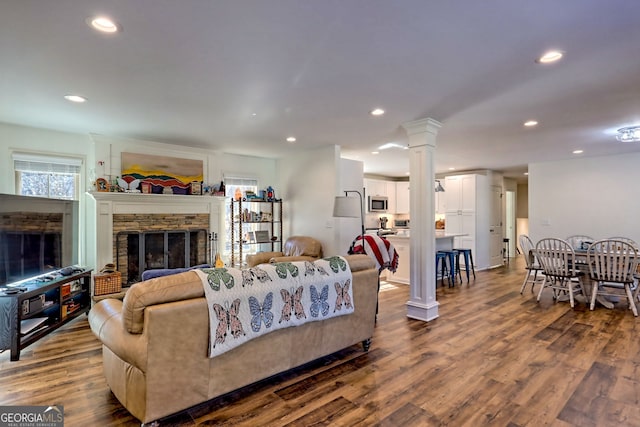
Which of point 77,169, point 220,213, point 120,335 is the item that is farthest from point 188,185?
point 120,335

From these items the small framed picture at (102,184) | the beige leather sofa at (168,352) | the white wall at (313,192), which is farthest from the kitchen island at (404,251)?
the small framed picture at (102,184)

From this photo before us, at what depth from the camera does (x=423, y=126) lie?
13.3 feet

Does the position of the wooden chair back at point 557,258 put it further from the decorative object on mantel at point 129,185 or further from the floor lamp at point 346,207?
the decorative object on mantel at point 129,185

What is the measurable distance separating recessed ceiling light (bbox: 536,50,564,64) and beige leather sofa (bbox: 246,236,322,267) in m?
3.92

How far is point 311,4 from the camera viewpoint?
182cm

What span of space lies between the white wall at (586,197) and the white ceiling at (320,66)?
232 centimetres

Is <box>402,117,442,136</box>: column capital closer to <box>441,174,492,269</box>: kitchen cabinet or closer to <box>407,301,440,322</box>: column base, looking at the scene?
<box>407,301,440,322</box>: column base

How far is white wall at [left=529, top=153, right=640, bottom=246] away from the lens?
6.11 meters

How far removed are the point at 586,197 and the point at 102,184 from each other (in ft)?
27.5

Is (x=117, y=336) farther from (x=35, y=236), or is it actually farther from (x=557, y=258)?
(x=557, y=258)

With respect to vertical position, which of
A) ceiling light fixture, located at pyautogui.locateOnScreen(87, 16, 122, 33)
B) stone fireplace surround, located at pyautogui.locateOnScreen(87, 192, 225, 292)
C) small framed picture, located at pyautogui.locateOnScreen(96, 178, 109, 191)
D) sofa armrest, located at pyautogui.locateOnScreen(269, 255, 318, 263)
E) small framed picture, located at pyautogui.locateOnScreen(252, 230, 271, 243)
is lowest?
sofa armrest, located at pyautogui.locateOnScreen(269, 255, 318, 263)

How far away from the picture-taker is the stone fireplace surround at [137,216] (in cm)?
482

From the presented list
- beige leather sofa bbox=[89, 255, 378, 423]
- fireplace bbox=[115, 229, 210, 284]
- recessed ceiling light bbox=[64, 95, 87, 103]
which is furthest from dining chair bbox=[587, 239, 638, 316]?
recessed ceiling light bbox=[64, 95, 87, 103]

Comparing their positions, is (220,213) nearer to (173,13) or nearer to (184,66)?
(184,66)
